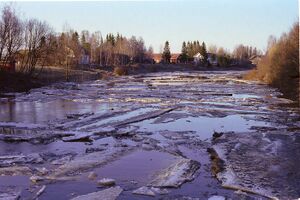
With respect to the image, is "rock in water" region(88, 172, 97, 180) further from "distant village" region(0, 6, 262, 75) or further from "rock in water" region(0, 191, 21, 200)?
"distant village" region(0, 6, 262, 75)

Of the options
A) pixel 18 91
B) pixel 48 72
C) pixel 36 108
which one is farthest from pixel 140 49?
pixel 36 108

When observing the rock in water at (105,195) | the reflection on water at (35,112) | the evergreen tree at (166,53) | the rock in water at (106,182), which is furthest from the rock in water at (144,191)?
the evergreen tree at (166,53)

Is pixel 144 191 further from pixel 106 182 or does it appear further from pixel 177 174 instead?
pixel 177 174

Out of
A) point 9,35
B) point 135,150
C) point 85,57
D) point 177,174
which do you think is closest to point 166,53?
point 85,57

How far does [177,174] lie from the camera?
32.0 feet

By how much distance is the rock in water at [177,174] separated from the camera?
907 centimetres

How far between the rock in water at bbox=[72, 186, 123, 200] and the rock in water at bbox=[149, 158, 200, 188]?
2.84ft

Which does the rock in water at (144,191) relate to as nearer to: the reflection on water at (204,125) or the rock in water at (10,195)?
the rock in water at (10,195)

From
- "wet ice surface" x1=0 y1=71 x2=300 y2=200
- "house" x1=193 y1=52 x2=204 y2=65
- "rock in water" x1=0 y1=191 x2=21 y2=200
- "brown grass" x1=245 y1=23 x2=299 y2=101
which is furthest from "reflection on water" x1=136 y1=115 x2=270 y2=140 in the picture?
"house" x1=193 y1=52 x2=204 y2=65

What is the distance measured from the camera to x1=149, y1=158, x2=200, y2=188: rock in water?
29.8ft

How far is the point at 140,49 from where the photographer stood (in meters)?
134

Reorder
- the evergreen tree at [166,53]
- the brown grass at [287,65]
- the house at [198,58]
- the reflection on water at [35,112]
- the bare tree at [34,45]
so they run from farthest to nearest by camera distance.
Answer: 1. the evergreen tree at [166,53]
2. the house at [198,58]
3. the bare tree at [34,45]
4. the brown grass at [287,65]
5. the reflection on water at [35,112]

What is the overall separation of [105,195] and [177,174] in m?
2.12

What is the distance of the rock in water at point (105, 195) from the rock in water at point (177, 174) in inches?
34.1
